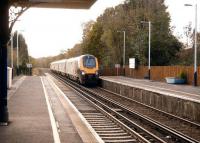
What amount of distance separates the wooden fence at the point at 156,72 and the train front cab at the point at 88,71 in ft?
34.8

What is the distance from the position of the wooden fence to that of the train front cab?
34.8 feet

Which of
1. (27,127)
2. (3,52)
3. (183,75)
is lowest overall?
(27,127)

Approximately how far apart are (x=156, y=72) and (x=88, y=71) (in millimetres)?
18545

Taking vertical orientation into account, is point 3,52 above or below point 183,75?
above

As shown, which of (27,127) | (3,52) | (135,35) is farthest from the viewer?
(135,35)

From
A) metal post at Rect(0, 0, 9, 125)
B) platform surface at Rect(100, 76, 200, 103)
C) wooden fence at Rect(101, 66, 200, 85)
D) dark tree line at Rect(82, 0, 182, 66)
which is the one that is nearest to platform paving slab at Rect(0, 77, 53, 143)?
metal post at Rect(0, 0, 9, 125)

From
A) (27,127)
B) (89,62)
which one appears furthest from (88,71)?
(27,127)

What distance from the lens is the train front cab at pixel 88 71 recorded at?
145 ft

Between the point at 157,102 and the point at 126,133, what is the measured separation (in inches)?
436

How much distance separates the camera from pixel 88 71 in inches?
1747

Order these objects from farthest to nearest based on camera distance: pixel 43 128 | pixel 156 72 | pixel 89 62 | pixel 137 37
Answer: pixel 137 37, pixel 156 72, pixel 89 62, pixel 43 128

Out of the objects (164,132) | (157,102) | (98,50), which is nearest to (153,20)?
(98,50)

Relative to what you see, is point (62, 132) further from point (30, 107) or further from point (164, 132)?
point (30, 107)

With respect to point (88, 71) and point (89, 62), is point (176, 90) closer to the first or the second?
point (88, 71)
